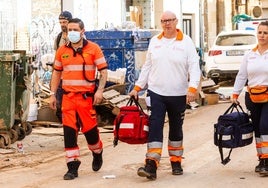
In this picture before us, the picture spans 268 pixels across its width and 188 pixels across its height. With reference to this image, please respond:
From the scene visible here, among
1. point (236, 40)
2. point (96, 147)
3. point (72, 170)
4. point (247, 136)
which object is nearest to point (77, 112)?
point (96, 147)

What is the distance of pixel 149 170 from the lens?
858cm

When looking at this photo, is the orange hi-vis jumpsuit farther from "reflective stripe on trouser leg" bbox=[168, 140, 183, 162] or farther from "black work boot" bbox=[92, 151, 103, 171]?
"reflective stripe on trouser leg" bbox=[168, 140, 183, 162]

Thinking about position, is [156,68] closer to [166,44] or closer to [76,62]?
[166,44]

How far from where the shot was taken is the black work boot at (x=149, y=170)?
855 centimetres

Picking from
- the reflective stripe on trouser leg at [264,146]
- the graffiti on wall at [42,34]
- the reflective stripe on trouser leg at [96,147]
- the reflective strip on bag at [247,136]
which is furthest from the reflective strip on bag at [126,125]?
the graffiti on wall at [42,34]

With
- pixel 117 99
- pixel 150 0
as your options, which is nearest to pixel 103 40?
pixel 117 99

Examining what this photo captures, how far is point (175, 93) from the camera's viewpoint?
8773mm

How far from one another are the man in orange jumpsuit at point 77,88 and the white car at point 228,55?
1491cm

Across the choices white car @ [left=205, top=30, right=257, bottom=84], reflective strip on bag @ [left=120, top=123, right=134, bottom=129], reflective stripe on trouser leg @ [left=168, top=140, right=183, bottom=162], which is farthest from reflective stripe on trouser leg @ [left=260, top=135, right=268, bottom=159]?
white car @ [left=205, top=30, right=257, bottom=84]

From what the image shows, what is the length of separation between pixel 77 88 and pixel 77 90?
2 centimetres

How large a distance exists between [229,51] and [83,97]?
50.5ft

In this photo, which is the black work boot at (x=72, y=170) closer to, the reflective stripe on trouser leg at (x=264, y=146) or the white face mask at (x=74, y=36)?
the white face mask at (x=74, y=36)

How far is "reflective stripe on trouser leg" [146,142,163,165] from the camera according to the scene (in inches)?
340

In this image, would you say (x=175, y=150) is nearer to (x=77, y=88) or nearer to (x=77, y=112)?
(x=77, y=112)
